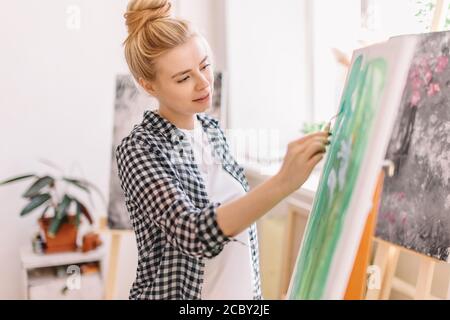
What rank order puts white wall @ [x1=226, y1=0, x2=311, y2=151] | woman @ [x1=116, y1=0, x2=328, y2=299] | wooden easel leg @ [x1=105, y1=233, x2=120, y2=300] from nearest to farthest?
woman @ [x1=116, y1=0, x2=328, y2=299] < wooden easel leg @ [x1=105, y1=233, x2=120, y2=300] < white wall @ [x1=226, y1=0, x2=311, y2=151]

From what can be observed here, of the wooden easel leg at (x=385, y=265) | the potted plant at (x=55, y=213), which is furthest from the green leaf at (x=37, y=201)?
the wooden easel leg at (x=385, y=265)

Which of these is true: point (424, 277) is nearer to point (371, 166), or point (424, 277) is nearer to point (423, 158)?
point (423, 158)

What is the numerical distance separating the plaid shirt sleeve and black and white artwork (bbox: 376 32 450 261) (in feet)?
2.05

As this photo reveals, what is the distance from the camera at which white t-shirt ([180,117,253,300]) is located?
1.13 meters

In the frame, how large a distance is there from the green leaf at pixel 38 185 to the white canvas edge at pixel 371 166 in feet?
6.94

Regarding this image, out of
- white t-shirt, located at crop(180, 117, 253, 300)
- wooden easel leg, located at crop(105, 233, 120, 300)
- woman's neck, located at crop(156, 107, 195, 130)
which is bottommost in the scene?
wooden easel leg, located at crop(105, 233, 120, 300)

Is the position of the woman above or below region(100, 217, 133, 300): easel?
above

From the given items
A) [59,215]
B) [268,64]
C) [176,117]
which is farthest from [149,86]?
[268,64]

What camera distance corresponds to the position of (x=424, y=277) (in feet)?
4.88

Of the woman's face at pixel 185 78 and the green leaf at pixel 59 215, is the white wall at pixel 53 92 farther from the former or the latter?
the woman's face at pixel 185 78

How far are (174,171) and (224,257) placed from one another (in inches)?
8.9

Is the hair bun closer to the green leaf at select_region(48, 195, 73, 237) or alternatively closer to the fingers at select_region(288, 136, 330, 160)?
the fingers at select_region(288, 136, 330, 160)

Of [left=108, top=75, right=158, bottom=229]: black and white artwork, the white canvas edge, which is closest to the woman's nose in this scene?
the white canvas edge

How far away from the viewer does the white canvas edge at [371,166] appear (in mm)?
708
